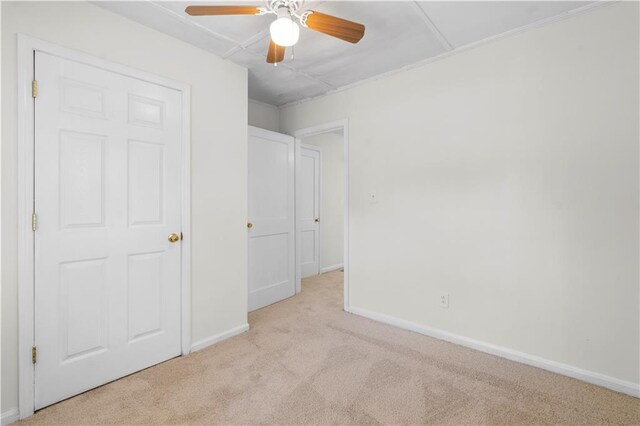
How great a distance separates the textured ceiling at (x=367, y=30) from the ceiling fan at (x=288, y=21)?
306 millimetres

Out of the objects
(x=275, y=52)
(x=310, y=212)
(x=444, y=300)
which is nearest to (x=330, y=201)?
(x=310, y=212)

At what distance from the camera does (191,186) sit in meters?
2.46

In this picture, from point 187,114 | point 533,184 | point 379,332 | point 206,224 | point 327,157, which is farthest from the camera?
point 327,157

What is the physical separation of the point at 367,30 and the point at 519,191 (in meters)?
1.61

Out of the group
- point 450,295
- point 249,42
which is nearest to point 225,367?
point 450,295

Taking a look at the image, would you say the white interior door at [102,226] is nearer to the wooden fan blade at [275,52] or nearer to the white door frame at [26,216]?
the white door frame at [26,216]

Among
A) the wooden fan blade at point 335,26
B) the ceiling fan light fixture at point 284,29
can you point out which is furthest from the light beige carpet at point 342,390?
the wooden fan blade at point 335,26

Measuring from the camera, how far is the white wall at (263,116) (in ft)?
12.5

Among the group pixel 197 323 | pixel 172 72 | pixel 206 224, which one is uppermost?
pixel 172 72

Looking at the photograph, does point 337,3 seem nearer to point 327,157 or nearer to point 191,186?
point 191,186

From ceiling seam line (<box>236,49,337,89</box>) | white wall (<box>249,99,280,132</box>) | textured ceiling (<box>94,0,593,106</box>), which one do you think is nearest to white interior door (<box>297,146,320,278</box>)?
white wall (<box>249,99,280,132</box>)

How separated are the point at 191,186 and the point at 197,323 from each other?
43.5 inches

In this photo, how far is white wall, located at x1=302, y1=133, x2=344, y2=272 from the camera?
518 centimetres

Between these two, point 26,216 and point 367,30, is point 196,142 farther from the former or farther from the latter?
point 367,30
